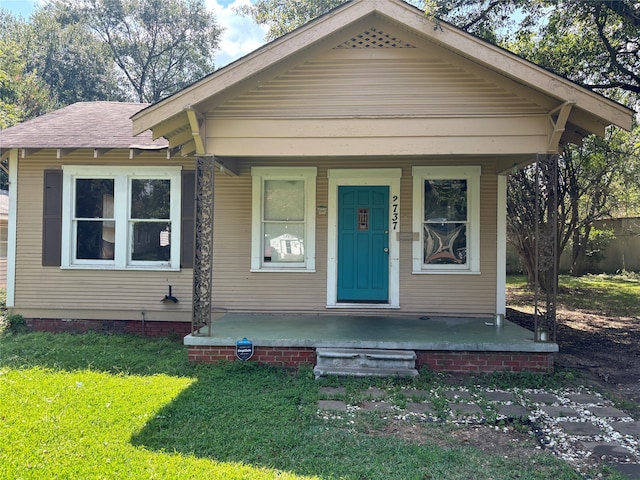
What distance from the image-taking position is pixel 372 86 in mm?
5465

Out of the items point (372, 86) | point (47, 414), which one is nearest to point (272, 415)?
point (47, 414)

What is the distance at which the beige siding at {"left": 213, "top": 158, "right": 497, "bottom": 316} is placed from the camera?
711 centimetres

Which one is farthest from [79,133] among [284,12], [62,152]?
[284,12]

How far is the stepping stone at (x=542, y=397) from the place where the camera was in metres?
4.58

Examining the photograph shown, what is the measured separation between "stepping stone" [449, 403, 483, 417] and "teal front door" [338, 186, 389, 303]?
115 inches

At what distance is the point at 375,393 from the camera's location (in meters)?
4.68

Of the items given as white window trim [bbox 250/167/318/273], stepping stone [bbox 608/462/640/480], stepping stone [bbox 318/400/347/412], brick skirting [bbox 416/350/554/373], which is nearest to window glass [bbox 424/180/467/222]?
white window trim [bbox 250/167/318/273]

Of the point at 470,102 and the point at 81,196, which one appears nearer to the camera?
the point at 470,102

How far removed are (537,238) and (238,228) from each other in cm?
442

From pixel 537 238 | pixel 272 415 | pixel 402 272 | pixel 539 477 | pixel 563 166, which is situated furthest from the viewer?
pixel 563 166

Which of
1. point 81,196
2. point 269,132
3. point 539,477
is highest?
point 269,132

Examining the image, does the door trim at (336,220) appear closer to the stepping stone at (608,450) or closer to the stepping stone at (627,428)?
the stepping stone at (627,428)

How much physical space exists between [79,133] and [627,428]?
826 centimetres

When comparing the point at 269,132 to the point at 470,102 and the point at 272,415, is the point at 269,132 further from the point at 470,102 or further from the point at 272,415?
the point at 272,415
